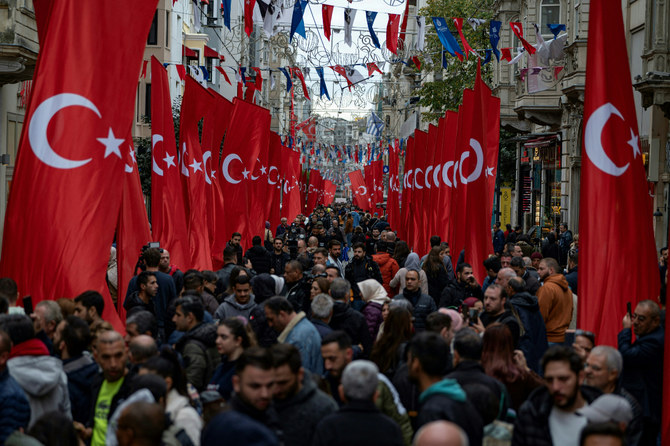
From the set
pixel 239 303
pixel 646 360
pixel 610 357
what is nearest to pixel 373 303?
pixel 239 303

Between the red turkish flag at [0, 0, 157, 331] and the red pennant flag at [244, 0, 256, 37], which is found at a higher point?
the red pennant flag at [244, 0, 256, 37]

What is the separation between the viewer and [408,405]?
6992mm

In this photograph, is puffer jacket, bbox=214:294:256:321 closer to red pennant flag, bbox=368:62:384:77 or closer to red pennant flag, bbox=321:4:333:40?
red pennant flag, bbox=321:4:333:40

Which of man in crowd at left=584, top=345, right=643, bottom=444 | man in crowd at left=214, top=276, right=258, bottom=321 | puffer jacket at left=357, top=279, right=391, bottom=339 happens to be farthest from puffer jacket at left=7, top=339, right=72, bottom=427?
puffer jacket at left=357, top=279, right=391, bottom=339

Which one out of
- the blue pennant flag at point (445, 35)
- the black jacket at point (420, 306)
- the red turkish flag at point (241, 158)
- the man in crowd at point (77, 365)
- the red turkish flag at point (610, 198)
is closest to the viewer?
the man in crowd at point (77, 365)

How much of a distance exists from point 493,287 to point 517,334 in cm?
45

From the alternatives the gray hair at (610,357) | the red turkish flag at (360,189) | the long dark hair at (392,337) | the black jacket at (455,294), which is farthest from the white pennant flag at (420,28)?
the red turkish flag at (360,189)

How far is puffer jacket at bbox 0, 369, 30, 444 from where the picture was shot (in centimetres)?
600

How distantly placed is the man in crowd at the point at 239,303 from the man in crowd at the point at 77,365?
2.98m

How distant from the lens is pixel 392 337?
8.45 meters

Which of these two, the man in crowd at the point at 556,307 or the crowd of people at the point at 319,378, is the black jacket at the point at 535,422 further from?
the man in crowd at the point at 556,307

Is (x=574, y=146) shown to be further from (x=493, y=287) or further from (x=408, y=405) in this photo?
(x=408, y=405)

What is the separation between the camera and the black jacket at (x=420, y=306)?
36.1 feet

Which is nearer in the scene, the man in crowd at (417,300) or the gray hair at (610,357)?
the gray hair at (610,357)
